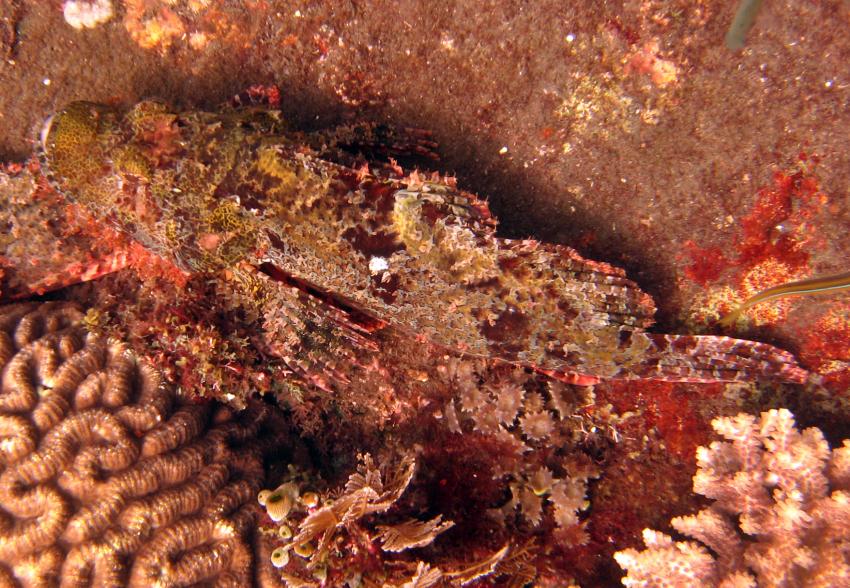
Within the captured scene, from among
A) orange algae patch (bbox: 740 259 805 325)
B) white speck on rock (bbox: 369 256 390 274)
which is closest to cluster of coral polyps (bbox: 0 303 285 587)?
white speck on rock (bbox: 369 256 390 274)

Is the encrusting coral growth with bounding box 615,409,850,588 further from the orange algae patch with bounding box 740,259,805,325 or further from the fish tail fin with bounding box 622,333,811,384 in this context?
the orange algae patch with bounding box 740,259,805,325

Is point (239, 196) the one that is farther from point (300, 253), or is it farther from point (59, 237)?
point (59, 237)

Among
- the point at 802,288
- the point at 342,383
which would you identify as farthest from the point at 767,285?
the point at 342,383

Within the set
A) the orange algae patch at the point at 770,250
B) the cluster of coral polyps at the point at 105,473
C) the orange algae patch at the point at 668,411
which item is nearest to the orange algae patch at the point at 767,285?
the orange algae patch at the point at 770,250

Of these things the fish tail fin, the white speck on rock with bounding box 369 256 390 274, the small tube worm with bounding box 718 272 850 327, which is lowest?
the fish tail fin

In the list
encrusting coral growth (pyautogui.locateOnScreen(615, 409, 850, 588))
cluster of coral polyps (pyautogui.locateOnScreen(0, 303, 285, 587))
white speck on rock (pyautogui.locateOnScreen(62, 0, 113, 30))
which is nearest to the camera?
encrusting coral growth (pyautogui.locateOnScreen(615, 409, 850, 588))

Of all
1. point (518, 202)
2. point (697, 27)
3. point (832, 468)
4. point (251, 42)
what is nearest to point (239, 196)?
point (251, 42)
